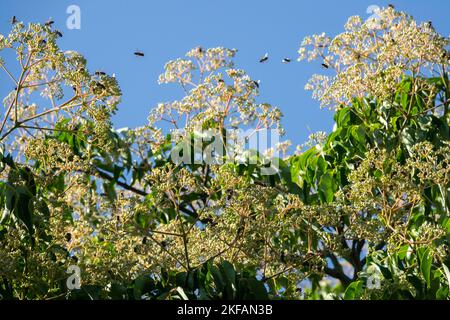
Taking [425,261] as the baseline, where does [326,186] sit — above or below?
above

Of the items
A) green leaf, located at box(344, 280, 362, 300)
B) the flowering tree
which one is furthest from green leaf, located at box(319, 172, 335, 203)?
green leaf, located at box(344, 280, 362, 300)

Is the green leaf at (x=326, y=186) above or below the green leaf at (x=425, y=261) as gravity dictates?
above

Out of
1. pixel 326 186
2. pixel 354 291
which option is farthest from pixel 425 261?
pixel 326 186

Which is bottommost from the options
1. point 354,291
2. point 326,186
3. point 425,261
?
point 354,291

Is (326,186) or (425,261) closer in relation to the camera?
(425,261)

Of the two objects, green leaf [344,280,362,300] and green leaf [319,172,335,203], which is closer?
green leaf [344,280,362,300]

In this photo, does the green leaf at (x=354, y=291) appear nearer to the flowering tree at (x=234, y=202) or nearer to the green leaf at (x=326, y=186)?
the flowering tree at (x=234, y=202)

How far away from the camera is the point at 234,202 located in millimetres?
5105

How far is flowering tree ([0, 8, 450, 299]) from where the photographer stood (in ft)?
16.4

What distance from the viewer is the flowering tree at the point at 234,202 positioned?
499 centimetres

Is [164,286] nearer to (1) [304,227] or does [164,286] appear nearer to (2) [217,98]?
(1) [304,227]

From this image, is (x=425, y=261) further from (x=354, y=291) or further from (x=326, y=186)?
(x=326, y=186)

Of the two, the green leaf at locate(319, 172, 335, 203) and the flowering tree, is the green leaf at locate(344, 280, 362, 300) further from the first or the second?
the green leaf at locate(319, 172, 335, 203)

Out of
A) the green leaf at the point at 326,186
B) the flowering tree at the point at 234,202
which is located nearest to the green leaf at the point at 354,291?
the flowering tree at the point at 234,202
